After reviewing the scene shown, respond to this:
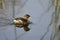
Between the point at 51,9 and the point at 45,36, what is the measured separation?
0.37 feet

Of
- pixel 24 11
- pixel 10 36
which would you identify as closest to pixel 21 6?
pixel 24 11

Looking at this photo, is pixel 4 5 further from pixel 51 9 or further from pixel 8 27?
pixel 51 9

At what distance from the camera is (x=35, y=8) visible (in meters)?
0.73

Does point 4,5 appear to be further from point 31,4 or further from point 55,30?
point 55,30

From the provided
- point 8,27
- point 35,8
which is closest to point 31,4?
point 35,8

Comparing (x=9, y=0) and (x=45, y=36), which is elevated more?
(x=9, y=0)

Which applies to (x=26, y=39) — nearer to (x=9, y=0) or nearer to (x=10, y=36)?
(x=10, y=36)

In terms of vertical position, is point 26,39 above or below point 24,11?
below

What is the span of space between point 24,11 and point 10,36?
0.40 feet

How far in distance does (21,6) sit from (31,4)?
4 cm

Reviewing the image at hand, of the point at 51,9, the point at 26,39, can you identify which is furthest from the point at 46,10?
the point at 26,39

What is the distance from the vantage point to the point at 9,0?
0.74m

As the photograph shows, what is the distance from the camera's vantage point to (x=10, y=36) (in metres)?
0.76

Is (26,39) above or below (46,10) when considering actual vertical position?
below
